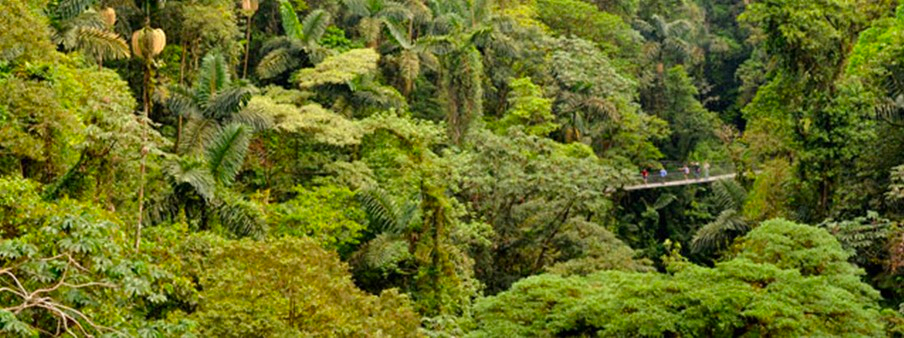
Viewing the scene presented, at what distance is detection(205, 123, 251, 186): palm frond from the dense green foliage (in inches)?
2.0

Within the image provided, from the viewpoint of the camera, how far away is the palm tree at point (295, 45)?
24.8 metres

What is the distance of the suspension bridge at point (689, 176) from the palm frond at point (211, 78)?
15.1 metres

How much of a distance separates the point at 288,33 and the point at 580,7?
43.0 ft

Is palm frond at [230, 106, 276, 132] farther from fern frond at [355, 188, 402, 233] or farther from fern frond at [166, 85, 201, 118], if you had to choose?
fern frond at [355, 188, 402, 233]

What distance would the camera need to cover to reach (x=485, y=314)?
13773 mm

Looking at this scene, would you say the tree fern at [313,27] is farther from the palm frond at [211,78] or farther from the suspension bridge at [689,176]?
the suspension bridge at [689,176]

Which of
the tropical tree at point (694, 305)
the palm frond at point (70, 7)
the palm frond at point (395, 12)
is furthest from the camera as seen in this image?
the palm frond at point (395, 12)

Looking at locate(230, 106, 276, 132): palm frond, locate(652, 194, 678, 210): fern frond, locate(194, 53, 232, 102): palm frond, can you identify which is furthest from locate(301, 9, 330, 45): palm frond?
locate(652, 194, 678, 210): fern frond

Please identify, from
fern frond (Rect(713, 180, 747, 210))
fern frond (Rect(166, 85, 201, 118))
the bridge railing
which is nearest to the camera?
fern frond (Rect(166, 85, 201, 118))

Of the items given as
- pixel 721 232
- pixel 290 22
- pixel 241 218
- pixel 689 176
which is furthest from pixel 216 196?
pixel 689 176

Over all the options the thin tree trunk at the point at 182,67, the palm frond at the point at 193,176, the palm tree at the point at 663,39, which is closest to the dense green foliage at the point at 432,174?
the palm frond at the point at 193,176

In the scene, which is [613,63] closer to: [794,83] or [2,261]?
[794,83]

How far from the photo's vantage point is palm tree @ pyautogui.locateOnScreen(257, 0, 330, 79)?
24.8m

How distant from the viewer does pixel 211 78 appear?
1952 centimetres
